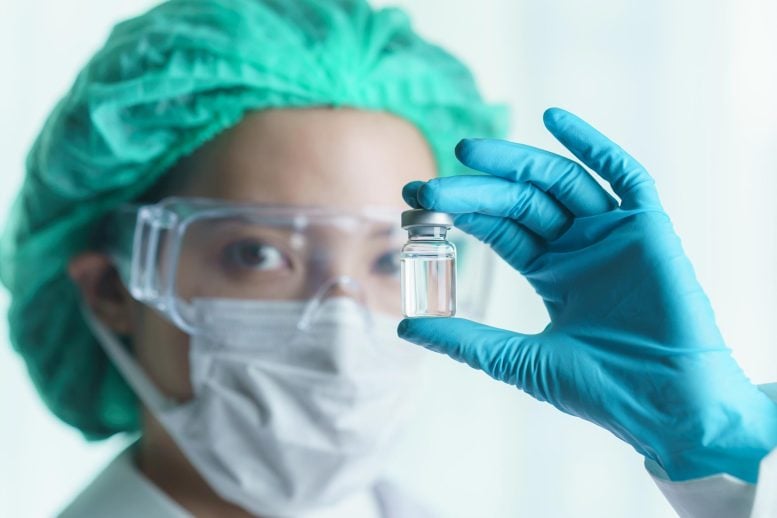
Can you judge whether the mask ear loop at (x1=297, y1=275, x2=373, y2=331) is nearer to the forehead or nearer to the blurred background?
the forehead

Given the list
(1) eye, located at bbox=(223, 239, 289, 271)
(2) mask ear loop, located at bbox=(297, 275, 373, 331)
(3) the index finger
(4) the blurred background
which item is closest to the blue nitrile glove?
(3) the index finger

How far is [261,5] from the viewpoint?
1773 millimetres

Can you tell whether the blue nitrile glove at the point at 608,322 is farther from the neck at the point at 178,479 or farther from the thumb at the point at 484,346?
the neck at the point at 178,479

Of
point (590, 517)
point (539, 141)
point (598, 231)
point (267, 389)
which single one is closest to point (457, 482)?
point (590, 517)

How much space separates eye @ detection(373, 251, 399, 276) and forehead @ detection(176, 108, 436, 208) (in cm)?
10

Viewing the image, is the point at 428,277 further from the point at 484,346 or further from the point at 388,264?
the point at 388,264

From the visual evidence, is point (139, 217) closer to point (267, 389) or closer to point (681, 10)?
point (267, 389)

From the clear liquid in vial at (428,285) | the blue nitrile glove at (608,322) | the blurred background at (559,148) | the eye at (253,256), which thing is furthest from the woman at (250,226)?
the blurred background at (559,148)

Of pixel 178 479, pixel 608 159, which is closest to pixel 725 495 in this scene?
pixel 608 159

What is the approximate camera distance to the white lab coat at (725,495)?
105 cm

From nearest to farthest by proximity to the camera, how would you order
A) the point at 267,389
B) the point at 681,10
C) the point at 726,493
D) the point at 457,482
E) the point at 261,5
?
the point at 726,493, the point at 267,389, the point at 261,5, the point at 681,10, the point at 457,482

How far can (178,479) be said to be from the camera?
1838 millimetres

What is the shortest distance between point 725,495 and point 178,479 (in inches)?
44.6

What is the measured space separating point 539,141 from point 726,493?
1.63 metres
